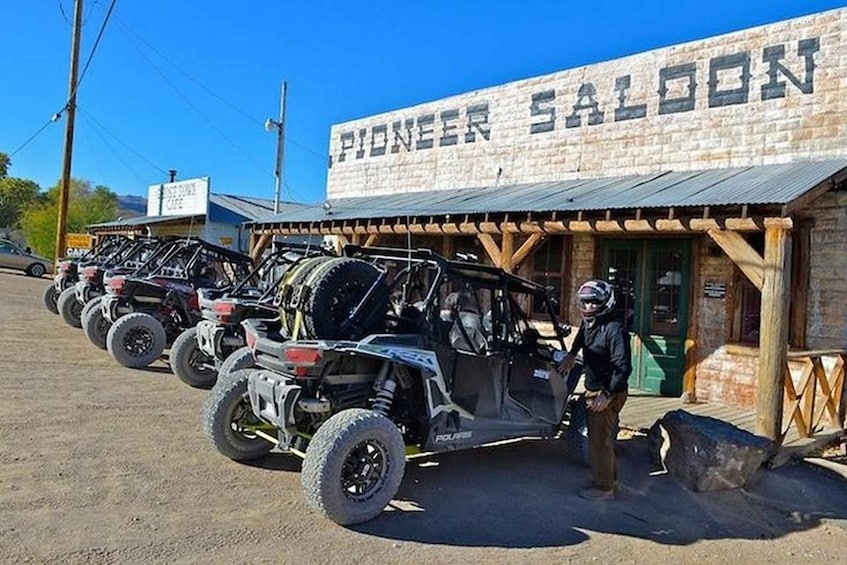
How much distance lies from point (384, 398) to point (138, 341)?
20.8 feet

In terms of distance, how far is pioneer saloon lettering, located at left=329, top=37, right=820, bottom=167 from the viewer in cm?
933

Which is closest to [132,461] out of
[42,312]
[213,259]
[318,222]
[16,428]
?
[16,428]

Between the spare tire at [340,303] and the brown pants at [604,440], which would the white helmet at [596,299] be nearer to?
the brown pants at [604,440]

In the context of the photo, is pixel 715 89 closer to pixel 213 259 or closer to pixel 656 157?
pixel 656 157

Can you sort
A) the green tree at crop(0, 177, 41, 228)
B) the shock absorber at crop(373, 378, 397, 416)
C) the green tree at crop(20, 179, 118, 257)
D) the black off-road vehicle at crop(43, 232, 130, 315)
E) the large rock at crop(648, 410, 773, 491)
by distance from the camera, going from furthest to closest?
the green tree at crop(0, 177, 41, 228)
the green tree at crop(20, 179, 118, 257)
the black off-road vehicle at crop(43, 232, 130, 315)
the large rock at crop(648, 410, 773, 491)
the shock absorber at crop(373, 378, 397, 416)

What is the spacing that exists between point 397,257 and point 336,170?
12.1 metres

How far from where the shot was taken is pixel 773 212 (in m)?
6.95

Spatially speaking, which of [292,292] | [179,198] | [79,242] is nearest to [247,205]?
[179,198]

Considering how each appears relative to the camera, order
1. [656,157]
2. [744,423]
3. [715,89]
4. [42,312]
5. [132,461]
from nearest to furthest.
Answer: [132,461], [744,423], [715,89], [656,157], [42,312]

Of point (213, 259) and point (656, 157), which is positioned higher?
point (656, 157)

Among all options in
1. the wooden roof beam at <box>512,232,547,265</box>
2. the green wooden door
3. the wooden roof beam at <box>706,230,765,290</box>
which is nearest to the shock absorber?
the wooden roof beam at <box>706,230,765,290</box>

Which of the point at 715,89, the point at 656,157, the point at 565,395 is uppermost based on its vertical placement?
the point at 715,89

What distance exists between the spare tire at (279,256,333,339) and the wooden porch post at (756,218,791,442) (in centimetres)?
417

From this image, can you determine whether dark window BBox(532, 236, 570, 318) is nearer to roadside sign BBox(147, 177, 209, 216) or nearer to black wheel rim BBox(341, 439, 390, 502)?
black wheel rim BBox(341, 439, 390, 502)
